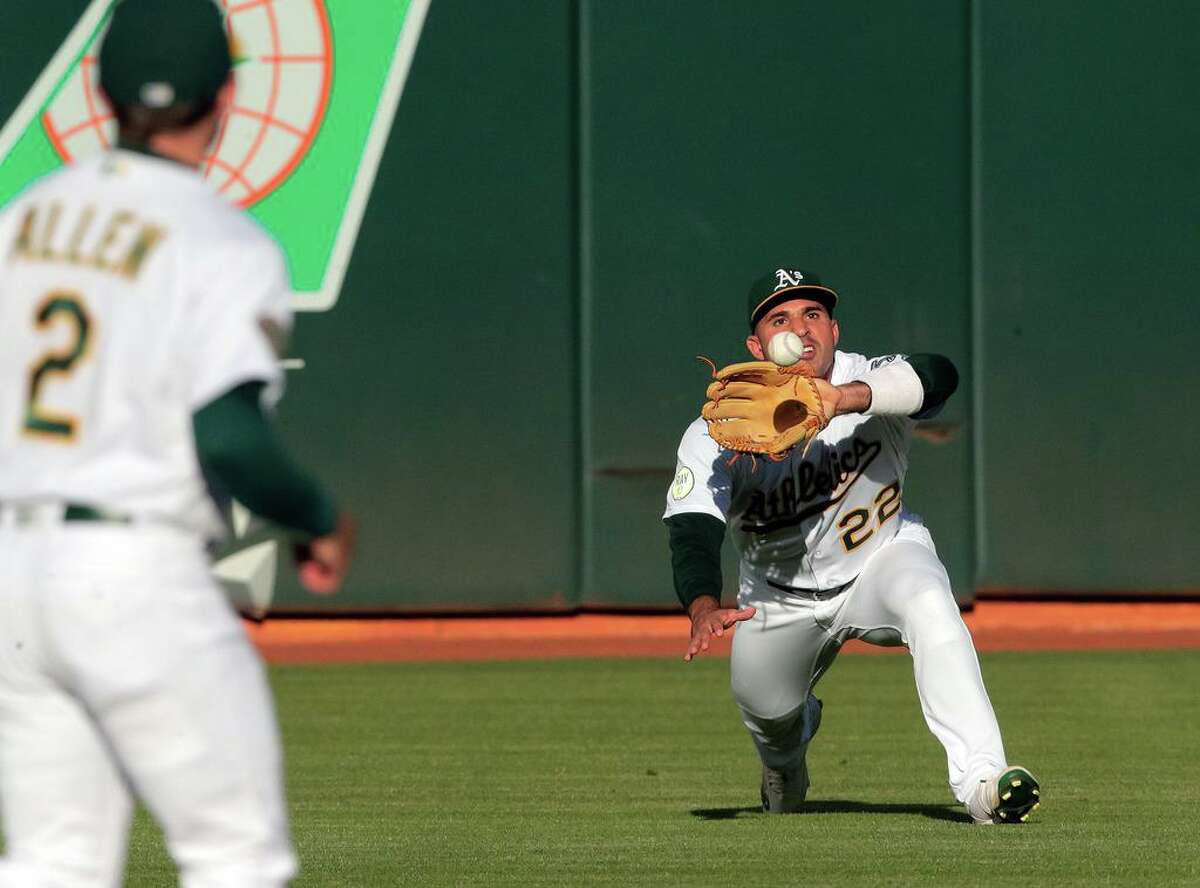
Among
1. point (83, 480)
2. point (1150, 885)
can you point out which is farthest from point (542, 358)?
point (83, 480)

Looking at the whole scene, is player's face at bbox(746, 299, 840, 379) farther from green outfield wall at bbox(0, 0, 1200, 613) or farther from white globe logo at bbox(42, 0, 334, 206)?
white globe logo at bbox(42, 0, 334, 206)

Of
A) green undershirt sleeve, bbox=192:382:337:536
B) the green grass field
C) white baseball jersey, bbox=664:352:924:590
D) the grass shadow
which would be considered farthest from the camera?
white baseball jersey, bbox=664:352:924:590

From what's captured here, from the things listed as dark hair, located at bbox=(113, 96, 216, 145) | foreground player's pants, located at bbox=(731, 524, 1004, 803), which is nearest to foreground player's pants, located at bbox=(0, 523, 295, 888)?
dark hair, located at bbox=(113, 96, 216, 145)

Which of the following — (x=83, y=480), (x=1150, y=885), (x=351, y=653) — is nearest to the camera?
(x=83, y=480)

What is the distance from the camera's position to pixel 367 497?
11047 millimetres

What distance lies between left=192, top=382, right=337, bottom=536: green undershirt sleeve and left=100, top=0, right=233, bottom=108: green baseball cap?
1.40 ft

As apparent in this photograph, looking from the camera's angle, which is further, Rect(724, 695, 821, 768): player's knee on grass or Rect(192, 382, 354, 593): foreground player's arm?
Rect(724, 695, 821, 768): player's knee on grass

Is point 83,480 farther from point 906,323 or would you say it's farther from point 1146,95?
point 1146,95

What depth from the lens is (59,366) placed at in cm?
272

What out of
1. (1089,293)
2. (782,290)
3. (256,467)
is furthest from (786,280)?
(1089,293)

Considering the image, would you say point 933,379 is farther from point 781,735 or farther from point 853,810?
point 853,810

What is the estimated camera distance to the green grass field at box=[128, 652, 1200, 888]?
16.4 ft

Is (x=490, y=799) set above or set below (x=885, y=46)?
below

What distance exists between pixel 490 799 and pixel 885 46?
584cm
